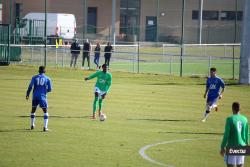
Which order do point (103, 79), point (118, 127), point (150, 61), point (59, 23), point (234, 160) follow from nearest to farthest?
point (234, 160)
point (118, 127)
point (103, 79)
point (150, 61)
point (59, 23)

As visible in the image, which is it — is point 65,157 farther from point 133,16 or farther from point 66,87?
point 133,16

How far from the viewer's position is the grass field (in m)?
18.0

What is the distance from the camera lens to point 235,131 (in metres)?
13.6

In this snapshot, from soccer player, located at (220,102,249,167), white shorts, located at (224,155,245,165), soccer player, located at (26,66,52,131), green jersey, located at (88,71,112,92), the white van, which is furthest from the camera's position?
the white van

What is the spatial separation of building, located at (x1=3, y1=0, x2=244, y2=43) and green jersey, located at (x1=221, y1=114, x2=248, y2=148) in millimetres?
59496

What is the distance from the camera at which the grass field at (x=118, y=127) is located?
18.0 meters

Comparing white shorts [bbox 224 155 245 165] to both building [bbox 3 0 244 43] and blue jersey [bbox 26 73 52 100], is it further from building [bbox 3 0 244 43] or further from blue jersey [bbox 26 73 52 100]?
building [bbox 3 0 244 43]

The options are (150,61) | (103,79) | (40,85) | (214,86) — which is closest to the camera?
(40,85)

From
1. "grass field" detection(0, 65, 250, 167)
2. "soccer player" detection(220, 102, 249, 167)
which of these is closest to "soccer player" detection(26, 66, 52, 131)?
"grass field" detection(0, 65, 250, 167)

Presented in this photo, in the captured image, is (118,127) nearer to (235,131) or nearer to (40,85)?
(40,85)

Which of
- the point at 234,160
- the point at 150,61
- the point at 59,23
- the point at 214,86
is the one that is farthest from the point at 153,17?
the point at 234,160

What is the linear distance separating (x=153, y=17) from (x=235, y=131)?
208 feet

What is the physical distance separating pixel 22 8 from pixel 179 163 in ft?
194

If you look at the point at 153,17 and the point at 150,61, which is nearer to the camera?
the point at 150,61
